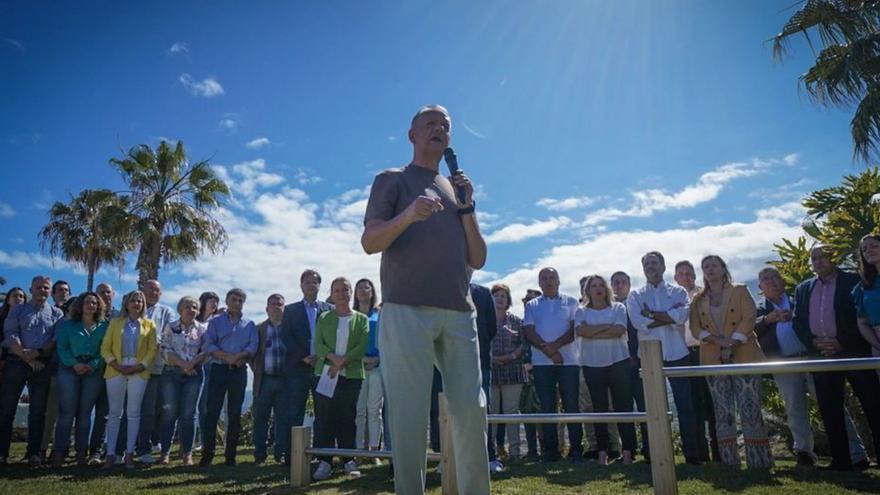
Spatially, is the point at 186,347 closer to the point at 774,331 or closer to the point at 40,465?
the point at 40,465

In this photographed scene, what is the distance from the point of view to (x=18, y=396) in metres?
7.20

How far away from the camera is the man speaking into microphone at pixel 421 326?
2.45 m

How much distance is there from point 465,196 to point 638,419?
1895 millimetres

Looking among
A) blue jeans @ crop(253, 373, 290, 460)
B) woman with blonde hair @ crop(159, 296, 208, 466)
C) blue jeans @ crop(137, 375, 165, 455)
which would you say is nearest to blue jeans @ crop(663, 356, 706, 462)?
blue jeans @ crop(253, 373, 290, 460)

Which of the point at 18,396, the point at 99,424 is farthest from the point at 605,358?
the point at 18,396

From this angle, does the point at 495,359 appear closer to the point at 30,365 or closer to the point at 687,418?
the point at 687,418

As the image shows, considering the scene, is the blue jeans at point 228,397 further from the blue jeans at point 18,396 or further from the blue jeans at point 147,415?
the blue jeans at point 18,396

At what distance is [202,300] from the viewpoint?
8.97 meters

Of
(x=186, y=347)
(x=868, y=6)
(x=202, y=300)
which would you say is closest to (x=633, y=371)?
(x=186, y=347)

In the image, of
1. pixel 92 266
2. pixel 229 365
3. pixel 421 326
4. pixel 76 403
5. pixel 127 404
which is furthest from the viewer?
pixel 92 266

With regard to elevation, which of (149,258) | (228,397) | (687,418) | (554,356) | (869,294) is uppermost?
(149,258)

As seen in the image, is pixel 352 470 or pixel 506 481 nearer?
pixel 506 481

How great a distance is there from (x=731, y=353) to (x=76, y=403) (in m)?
7.64

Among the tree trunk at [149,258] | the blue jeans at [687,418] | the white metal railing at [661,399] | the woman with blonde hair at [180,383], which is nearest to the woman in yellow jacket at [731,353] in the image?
the blue jeans at [687,418]
